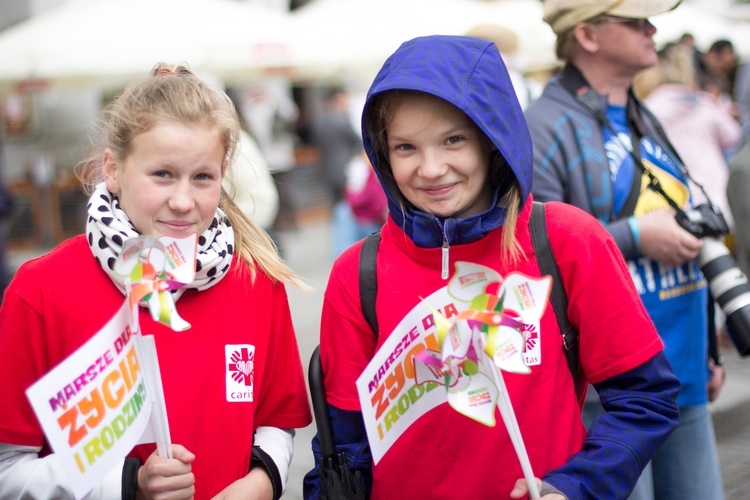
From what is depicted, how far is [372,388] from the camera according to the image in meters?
2.04

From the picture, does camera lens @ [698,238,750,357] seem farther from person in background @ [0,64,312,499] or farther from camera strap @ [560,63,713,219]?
person in background @ [0,64,312,499]

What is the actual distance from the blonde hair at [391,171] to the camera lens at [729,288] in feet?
2.95

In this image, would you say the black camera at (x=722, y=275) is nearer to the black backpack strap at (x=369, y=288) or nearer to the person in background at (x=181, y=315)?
the black backpack strap at (x=369, y=288)

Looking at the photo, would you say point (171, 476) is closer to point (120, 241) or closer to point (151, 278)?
point (151, 278)

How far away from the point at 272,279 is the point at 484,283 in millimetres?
671

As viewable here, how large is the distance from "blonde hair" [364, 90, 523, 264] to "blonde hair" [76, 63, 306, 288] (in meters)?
0.35

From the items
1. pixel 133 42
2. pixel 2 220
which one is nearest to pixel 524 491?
pixel 2 220

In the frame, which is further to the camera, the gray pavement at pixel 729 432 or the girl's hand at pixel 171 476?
the gray pavement at pixel 729 432

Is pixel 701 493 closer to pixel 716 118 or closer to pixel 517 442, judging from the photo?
pixel 517 442

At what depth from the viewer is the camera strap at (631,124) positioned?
290 centimetres

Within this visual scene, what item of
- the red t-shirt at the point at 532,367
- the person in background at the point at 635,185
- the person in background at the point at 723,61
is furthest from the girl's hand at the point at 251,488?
the person in background at the point at 723,61

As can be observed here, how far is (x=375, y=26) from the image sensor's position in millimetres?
12648

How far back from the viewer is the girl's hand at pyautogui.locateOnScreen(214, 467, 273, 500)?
7.33 feet

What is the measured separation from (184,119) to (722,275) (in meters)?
1.59
